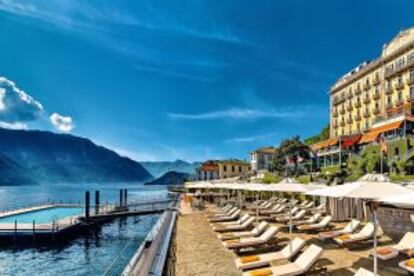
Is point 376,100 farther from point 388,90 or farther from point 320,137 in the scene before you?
point 320,137

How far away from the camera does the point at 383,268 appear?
9422 mm

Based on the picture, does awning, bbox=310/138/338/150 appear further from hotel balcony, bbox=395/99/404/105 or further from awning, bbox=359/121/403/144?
hotel balcony, bbox=395/99/404/105

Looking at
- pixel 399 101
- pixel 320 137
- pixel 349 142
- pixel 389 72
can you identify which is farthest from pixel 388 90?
pixel 320 137

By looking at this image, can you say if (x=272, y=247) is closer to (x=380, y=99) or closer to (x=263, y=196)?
(x=263, y=196)

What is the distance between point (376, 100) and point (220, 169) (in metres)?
41.3

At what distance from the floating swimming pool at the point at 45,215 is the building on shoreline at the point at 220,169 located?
107ft

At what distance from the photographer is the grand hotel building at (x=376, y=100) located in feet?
137

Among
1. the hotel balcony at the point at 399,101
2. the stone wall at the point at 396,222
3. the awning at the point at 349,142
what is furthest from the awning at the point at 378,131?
the stone wall at the point at 396,222

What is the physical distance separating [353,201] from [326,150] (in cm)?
3712

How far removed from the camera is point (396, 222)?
13.8 metres

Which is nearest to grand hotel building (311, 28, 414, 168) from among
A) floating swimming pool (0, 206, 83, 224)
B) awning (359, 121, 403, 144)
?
awning (359, 121, 403, 144)

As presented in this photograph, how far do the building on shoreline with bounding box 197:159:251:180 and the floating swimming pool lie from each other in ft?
107

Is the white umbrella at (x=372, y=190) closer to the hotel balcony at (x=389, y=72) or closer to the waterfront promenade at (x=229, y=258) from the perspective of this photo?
the waterfront promenade at (x=229, y=258)

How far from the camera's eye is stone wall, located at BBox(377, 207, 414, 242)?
13.2 metres
